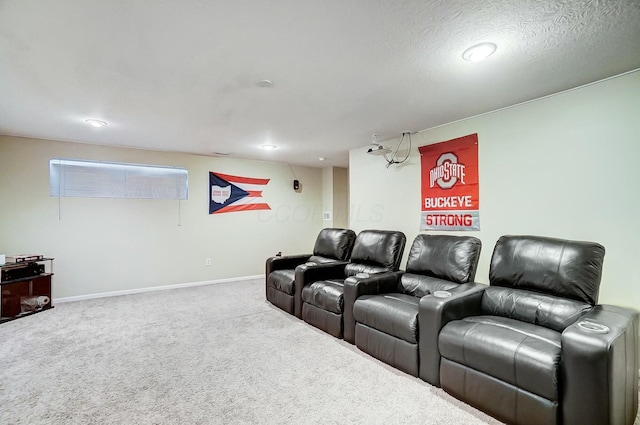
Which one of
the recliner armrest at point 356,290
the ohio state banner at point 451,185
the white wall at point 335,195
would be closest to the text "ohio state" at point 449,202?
the ohio state banner at point 451,185

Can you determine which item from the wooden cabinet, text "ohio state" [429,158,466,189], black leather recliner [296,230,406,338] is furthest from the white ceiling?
the wooden cabinet

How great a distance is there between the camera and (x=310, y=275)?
351 centimetres

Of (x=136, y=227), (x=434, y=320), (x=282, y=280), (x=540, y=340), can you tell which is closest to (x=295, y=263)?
(x=282, y=280)

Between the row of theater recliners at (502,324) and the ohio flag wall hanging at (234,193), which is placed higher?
the ohio flag wall hanging at (234,193)

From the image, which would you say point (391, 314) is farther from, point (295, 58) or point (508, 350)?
point (295, 58)

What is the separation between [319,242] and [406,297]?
1.85 metres

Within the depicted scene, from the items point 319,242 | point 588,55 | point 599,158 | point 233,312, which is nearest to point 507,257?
point 599,158

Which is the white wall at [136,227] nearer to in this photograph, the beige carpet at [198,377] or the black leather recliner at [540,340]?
the beige carpet at [198,377]

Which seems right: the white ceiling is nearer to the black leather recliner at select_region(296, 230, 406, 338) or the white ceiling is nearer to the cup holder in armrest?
the black leather recliner at select_region(296, 230, 406, 338)

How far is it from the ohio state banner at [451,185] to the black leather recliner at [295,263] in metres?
1.04

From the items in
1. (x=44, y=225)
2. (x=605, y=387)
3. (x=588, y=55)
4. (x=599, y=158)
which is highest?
(x=588, y=55)

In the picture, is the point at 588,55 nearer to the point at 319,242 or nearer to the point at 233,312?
the point at 319,242

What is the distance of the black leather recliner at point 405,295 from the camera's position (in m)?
2.32

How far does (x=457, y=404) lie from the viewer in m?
1.93
